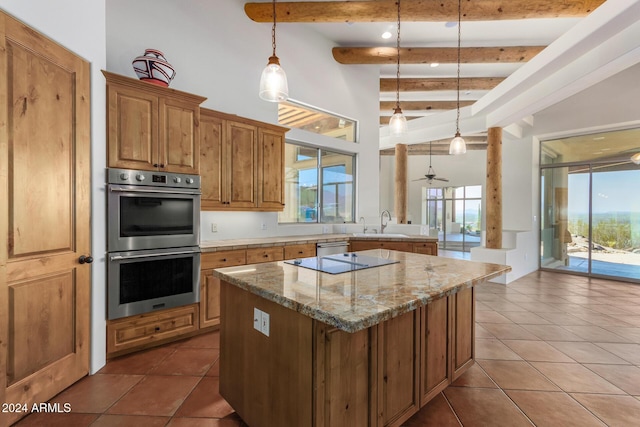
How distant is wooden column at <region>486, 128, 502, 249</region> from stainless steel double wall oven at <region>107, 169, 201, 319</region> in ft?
16.4

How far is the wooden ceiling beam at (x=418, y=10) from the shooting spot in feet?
11.5

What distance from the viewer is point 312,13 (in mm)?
3775

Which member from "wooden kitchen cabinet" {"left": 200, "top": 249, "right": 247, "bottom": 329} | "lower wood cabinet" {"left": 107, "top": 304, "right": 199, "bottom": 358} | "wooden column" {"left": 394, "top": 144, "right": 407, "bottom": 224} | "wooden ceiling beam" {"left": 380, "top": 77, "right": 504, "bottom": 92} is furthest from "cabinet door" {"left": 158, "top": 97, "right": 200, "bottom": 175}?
"wooden column" {"left": 394, "top": 144, "right": 407, "bottom": 224}

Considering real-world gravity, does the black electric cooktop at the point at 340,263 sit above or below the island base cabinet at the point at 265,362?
above

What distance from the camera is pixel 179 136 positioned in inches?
108

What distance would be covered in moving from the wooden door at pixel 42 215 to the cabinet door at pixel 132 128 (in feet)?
0.64

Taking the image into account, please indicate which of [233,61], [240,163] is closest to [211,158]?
[240,163]

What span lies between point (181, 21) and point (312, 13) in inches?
63.5

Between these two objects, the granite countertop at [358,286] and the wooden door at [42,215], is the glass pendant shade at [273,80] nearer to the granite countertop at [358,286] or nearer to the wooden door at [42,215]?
the granite countertop at [358,286]

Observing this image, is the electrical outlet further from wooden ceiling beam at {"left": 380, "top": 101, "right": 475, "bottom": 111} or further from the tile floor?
wooden ceiling beam at {"left": 380, "top": 101, "right": 475, "bottom": 111}

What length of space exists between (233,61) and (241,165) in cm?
142

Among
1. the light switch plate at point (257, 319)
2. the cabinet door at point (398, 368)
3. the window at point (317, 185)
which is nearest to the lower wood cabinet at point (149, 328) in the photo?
the light switch plate at point (257, 319)

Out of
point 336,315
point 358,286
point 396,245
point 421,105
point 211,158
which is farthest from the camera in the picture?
point 421,105

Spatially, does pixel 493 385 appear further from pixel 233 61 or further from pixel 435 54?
pixel 435 54
